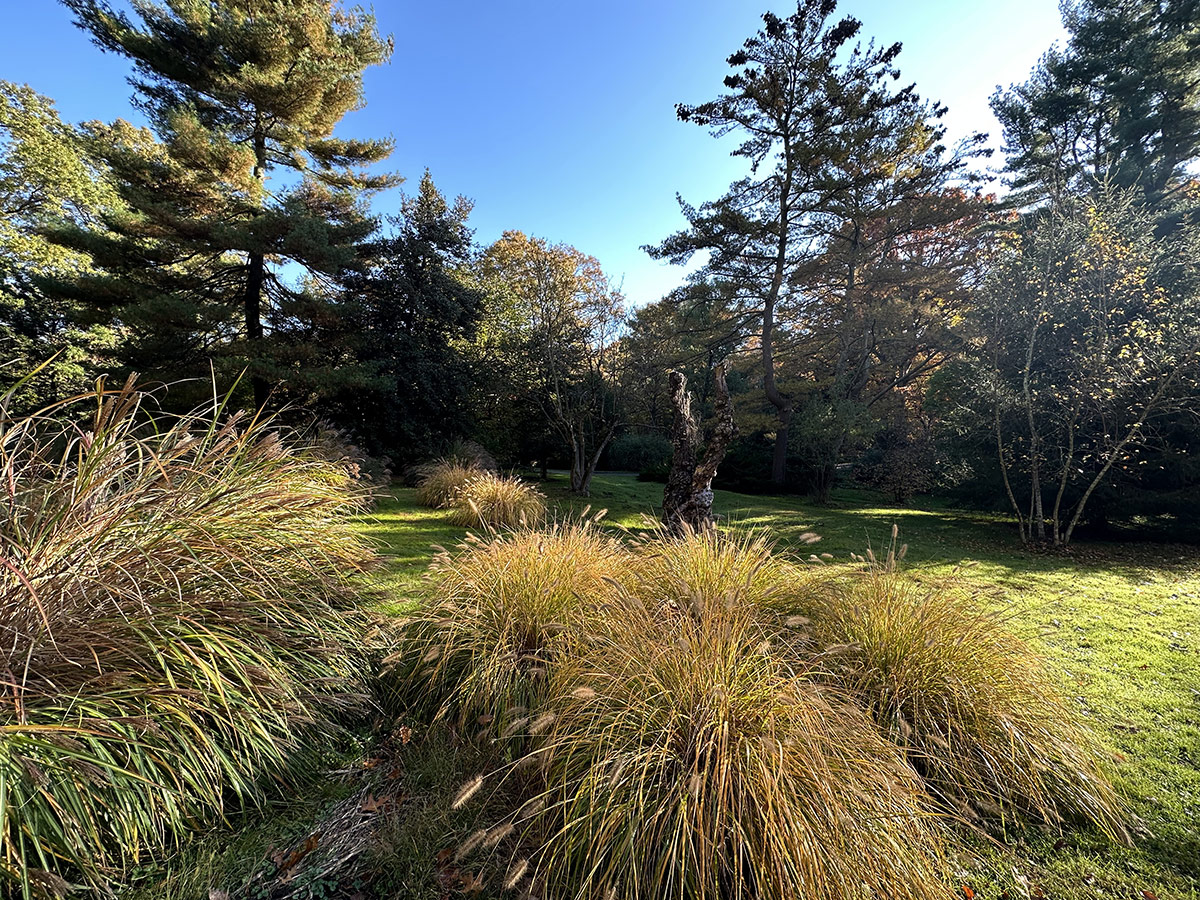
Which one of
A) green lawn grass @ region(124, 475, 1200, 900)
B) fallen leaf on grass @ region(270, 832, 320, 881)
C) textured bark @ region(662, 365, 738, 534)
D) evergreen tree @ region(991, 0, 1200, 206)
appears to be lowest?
fallen leaf on grass @ region(270, 832, 320, 881)

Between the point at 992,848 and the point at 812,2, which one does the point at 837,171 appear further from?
the point at 992,848

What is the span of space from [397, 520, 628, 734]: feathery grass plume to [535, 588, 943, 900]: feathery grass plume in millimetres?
503

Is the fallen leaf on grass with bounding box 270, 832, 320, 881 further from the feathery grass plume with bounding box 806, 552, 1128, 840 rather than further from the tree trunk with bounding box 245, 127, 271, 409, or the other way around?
the tree trunk with bounding box 245, 127, 271, 409

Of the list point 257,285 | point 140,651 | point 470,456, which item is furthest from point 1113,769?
point 257,285

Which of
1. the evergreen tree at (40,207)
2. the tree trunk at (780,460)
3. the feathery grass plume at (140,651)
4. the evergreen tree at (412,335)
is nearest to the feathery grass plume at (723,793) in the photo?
the feathery grass plume at (140,651)

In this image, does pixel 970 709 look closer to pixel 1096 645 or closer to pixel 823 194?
pixel 1096 645

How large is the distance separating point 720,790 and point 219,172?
14.4 metres

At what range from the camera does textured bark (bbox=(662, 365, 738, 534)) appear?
218 inches

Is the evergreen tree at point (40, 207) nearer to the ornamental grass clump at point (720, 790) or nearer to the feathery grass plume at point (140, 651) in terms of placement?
the feathery grass plume at point (140, 651)

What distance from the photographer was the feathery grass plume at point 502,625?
2.39 meters

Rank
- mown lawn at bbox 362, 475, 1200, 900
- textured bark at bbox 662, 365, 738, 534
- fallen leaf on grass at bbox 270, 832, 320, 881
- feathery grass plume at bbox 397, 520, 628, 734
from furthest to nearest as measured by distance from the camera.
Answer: textured bark at bbox 662, 365, 738, 534 < feathery grass plume at bbox 397, 520, 628, 734 < mown lawn at bbox 362, 475, 1200, 900 < fallen leaf on grass at bbox 270, 832, 320, 881

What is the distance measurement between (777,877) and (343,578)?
2.93 meters

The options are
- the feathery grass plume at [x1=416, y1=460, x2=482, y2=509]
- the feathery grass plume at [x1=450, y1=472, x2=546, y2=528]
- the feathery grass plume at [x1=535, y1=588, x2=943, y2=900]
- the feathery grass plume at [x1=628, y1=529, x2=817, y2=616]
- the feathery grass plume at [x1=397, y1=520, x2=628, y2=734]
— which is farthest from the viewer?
the feathery grass plume at [x1=416, y1=460, x2=482, y2=509]

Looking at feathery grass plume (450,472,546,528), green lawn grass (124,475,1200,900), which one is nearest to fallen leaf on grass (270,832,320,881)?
green lawn grass (124,475,1200,900)
